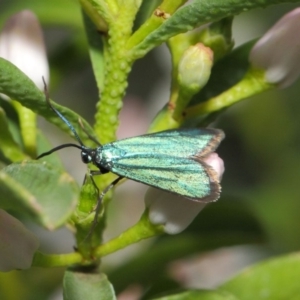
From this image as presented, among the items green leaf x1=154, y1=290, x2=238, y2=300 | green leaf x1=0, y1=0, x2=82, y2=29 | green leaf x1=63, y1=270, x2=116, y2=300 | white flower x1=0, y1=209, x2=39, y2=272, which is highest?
green leaf x1=0, y1=0, x2=82, y2=29

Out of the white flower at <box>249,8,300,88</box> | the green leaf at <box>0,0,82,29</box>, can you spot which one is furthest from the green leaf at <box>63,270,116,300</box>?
the green leaf at <box>0,0,82,29</box>

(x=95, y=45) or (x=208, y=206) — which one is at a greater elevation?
(x=95, y=45)

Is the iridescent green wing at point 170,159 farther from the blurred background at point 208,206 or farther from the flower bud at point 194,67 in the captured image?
the blurred background at point 208,206

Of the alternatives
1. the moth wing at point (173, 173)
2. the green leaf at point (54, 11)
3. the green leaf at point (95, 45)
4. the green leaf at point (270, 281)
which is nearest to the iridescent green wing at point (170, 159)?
the moth wing at point (173, 173)

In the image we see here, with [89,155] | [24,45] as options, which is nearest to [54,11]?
[24,45]

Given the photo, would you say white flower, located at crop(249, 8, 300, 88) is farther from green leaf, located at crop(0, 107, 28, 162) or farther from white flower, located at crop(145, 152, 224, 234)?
green leaf, located at crop(0, 107, 28, 162)

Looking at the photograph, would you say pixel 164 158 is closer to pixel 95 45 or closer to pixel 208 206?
pixel 95 45
